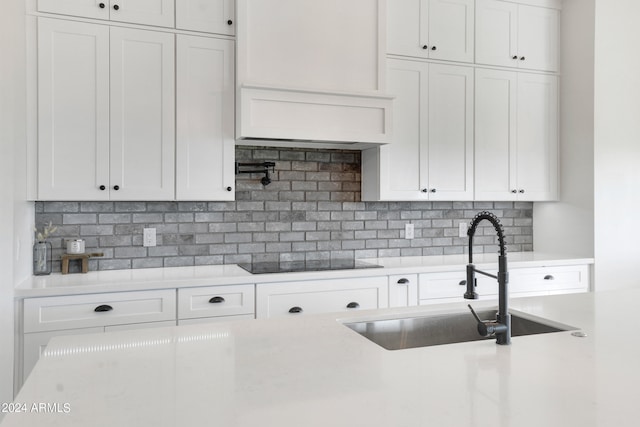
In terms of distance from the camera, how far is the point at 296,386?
106 centimetres

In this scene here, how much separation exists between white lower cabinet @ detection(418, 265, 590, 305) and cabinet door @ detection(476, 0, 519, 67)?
1.54 metres

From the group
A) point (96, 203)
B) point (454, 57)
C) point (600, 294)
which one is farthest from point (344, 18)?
point (600, 294)

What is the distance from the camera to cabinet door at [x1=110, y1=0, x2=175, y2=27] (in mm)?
2736

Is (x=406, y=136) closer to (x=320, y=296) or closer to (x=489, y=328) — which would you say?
(x=320, y=296)

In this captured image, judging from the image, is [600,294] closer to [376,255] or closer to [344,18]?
[376,255]

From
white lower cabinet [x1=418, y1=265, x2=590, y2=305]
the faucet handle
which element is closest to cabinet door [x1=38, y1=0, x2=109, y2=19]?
white lower cabinet [x1=418, y1=265, x2=590, y2=305]

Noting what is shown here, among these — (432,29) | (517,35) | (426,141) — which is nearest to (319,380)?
(426,141)

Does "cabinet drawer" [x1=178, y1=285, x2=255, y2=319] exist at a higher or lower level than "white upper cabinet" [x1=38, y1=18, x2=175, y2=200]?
lower

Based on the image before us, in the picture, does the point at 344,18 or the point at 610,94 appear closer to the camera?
the point at 344,18

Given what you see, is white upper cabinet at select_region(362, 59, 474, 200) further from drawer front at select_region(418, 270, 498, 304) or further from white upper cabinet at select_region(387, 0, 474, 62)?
drawer front at select_region(418, 270, 498, 304)

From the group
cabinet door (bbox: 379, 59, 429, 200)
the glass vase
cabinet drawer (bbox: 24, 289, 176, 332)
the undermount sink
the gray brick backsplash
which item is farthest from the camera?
cabinet door (bbox: 379, 59, 429, 200)

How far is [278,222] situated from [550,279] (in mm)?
1958

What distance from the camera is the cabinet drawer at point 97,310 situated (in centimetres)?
236

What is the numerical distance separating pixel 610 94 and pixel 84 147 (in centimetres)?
356
